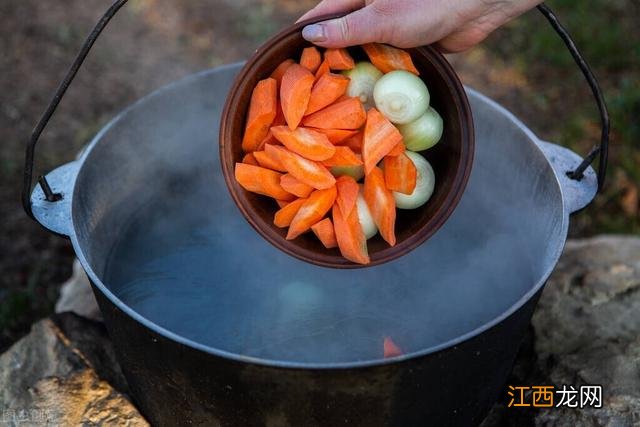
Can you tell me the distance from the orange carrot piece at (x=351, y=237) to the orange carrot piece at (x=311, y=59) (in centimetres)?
37

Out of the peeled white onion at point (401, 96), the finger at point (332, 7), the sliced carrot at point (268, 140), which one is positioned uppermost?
the finger at point (332, 7)

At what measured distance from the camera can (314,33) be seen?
70.1 inches

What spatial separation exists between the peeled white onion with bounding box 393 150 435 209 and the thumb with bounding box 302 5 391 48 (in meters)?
0.35

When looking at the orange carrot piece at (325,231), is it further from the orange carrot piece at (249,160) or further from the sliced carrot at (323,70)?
the sliced carrot at (323,70)

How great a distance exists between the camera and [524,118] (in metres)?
3.90

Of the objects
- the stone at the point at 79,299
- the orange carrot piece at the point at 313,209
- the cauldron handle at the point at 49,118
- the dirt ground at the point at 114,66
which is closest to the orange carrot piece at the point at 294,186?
the orange carrot piece at the point at 313,209

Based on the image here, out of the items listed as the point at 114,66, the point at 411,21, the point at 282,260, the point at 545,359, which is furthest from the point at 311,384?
the point at 114,66

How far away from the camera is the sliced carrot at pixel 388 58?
1.89 meters

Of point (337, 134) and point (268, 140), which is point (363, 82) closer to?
point (337, 134)

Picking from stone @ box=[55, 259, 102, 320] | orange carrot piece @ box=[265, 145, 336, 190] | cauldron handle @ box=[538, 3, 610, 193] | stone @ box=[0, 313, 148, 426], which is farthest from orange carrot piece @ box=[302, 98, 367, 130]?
stone @ box=[55, 259, 102, 320]

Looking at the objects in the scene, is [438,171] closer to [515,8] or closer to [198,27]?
[515,8]

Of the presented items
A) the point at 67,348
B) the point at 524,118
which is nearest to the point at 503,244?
the point at 67,348

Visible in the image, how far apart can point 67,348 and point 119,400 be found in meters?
0.29

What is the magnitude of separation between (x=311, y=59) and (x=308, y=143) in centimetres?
25
